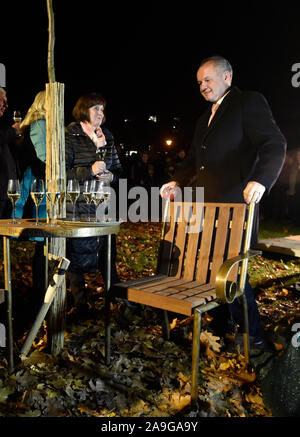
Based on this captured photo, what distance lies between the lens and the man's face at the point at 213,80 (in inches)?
127

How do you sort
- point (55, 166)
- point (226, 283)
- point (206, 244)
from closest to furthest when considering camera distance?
point (226, 283), point (55, 166), point (206, 244)

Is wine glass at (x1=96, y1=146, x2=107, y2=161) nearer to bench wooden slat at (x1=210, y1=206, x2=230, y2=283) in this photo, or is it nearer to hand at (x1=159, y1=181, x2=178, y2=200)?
hand at (x1=159, y1=181, x2=178, y2=200)

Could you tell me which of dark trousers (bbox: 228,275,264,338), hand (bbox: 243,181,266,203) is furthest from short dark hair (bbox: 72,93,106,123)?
dark trousers (bbox: 228,275,264,338)

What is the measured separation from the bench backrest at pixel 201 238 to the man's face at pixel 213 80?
0.99 meters

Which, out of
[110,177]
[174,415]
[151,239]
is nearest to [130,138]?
[151,239]

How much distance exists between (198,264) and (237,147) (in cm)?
109

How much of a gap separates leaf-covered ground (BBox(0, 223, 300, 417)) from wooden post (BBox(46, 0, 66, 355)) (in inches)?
7.0

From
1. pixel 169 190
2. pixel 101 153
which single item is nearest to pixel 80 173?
pixel 101 153

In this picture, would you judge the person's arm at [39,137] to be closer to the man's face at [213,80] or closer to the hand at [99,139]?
the hand at [99,139]

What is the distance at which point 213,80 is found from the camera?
326 centimetres

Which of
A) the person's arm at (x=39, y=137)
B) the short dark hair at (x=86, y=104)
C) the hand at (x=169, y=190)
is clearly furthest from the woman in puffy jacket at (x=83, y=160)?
the hand at (x=169, y=190)

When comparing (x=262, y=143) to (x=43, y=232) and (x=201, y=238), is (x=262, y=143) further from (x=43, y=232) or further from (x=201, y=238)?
(x=43, y=232)

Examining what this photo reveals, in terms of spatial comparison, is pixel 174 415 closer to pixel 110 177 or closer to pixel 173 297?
pixel 173 297

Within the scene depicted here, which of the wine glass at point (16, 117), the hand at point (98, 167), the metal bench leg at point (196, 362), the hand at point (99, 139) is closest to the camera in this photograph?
the metal bench leg at point (196, 362)
